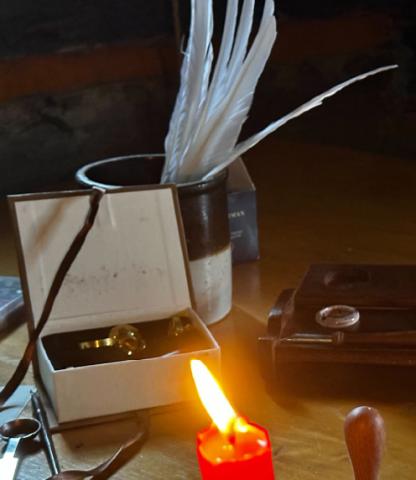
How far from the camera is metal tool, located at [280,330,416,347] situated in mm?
747

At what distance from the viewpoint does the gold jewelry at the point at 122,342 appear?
0.80m

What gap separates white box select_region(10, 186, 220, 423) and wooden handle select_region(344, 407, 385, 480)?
0.29 metres

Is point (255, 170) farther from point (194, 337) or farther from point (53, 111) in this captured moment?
point (194, 337)

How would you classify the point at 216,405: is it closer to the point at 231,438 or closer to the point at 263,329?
the point at 231,438

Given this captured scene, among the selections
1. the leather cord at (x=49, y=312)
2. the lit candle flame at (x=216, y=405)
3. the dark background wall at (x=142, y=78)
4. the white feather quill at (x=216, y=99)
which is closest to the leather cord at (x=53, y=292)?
the leather cord at (x=49, y=312)

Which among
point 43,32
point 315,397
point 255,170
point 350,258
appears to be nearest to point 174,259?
point 315,397

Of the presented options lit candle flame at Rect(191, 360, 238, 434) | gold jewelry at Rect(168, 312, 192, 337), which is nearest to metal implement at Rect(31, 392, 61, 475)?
gold jewelry at Rect(168, 312, 192, 337)

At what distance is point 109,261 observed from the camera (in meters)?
0.84

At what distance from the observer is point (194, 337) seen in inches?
32.1

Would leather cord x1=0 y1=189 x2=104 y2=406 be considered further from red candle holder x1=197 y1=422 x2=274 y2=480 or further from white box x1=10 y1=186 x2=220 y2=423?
red candle holder x1=197 y1=422 x2=274 y2=480

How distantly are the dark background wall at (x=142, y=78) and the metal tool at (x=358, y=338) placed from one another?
90 centimetres

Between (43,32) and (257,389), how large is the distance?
97 cm

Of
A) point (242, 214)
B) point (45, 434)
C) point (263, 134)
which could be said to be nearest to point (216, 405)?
point (45, 434)

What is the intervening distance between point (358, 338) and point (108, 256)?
10.0 inches
